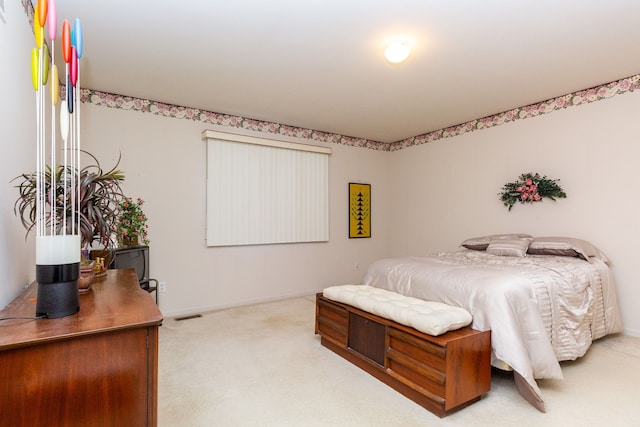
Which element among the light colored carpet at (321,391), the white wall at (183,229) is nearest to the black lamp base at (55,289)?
the light colored carpet at (321,391)

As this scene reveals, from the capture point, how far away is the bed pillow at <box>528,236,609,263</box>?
→ 9.82ft

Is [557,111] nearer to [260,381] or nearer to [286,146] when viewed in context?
[286,146]

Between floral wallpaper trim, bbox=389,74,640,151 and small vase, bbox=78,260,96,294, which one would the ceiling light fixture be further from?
small vase, bbox=78,260,96,294

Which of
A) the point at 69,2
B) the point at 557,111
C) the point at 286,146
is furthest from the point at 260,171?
the point at 557,111

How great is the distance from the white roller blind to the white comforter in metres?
1.77

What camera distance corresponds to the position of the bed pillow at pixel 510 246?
10.3 ft

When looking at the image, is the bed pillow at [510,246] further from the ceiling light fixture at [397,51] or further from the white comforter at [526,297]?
the ceiling light fixture at [397,51]

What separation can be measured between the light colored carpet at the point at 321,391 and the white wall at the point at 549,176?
40.1 inches

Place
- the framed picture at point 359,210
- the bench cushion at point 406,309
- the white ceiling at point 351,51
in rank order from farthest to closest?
the framed picture at point 359,210 → the white ceiling at point 351,51 → the bench cushion at point 406,309

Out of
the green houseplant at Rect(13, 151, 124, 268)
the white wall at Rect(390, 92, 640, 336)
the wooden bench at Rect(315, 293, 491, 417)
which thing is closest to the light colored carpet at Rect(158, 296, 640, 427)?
the wooden bench at Rect(315, 293, 491, 417)

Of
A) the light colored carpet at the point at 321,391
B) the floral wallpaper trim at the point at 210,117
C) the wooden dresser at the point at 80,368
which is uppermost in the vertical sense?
the floral wallpaper trim at the point at 210,117

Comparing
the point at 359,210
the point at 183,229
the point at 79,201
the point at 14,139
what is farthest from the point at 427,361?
the point at 359,210

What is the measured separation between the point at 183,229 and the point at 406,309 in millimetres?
2726

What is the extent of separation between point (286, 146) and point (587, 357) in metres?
3.75
